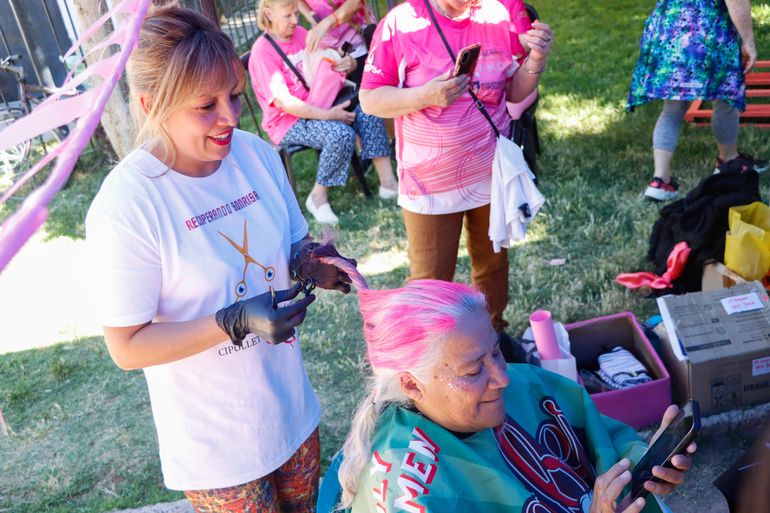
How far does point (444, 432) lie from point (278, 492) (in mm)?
560

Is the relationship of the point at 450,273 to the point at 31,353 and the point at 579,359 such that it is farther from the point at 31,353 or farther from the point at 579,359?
the point at 31,353

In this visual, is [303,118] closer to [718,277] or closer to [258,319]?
[718,277]

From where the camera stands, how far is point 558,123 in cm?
656

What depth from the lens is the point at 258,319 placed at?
177cm

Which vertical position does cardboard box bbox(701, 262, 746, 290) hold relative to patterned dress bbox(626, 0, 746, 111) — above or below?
below

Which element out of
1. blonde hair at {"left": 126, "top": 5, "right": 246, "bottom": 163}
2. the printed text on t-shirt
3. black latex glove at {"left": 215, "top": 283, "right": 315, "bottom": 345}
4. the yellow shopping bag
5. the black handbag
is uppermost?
blonde hair at {"left": 126, "top": 5, "right": 246, "bottom": 163}

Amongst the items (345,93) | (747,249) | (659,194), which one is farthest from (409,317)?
(345,93)

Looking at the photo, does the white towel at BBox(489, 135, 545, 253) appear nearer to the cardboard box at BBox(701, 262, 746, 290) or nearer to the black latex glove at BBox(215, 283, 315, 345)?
the cardboard box at BBox(701, 262, 746, 290)

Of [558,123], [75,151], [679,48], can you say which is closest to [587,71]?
[558,123]

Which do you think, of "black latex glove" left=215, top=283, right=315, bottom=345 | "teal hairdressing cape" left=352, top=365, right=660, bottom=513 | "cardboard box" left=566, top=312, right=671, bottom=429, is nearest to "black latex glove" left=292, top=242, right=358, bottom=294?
"black latex glove" left=215, top=283, right=315, bottom=345

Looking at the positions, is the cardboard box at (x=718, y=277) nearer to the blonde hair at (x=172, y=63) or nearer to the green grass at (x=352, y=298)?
the green grass at (x=352, y=298)

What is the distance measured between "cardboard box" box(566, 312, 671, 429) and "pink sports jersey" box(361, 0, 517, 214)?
0.88 m

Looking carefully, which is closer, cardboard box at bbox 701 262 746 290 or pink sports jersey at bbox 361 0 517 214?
pink sports jersey at bbox 361 0 517 214

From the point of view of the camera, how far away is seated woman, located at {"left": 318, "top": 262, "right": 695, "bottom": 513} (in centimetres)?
187
